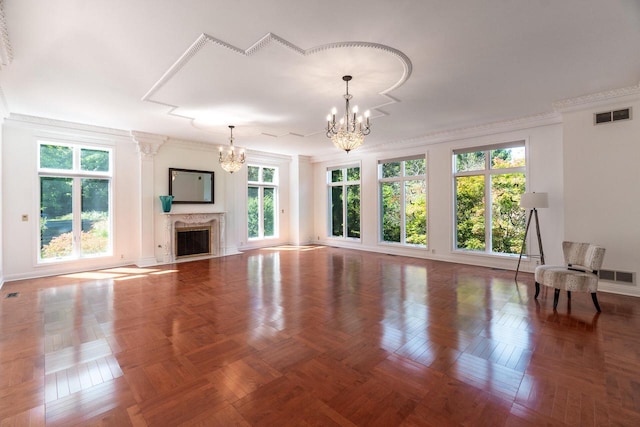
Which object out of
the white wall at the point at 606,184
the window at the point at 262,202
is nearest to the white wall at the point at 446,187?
the white wall at the point at 606,184

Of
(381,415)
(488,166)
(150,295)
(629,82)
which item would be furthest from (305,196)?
(381,415)

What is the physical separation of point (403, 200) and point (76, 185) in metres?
7.24

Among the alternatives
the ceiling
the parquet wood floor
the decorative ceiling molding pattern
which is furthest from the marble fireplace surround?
the decorative ceiling molding pattern

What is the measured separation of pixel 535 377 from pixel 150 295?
15.1 feet

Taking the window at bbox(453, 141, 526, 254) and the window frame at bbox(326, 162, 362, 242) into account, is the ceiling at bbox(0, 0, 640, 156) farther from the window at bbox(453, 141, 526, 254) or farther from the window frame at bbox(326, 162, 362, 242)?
the window frame at bbox(326, 162, 362, 242)

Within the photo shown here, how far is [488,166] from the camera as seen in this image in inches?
241

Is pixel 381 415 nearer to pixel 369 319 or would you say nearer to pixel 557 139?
pixel 369 319

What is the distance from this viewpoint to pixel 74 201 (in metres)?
5.78

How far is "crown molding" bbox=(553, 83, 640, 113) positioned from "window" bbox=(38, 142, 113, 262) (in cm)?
852

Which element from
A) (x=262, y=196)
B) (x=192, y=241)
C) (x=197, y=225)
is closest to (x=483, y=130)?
(x=262, y=196)

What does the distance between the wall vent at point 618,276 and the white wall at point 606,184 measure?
0.06 metres

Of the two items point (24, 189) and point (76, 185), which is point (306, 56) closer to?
point (76, 185)

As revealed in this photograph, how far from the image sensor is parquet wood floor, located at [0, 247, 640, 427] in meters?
1.84

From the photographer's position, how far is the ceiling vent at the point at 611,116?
424cm
